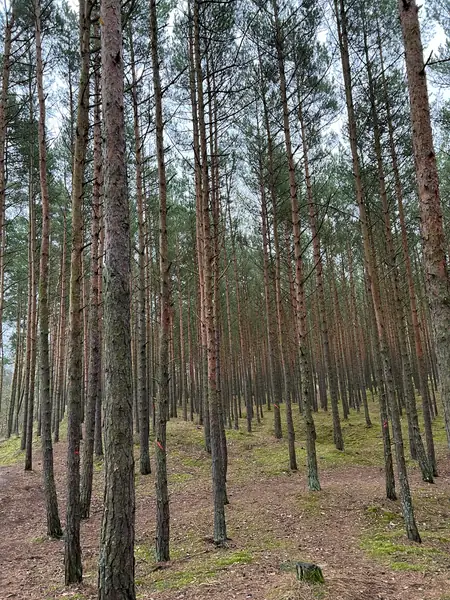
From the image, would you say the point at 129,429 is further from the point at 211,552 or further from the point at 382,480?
the point at 382,480

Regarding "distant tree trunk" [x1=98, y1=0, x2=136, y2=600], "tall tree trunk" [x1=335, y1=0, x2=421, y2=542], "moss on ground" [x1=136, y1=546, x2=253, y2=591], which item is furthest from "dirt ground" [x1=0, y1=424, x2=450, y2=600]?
"distant tree trunk" [x1=98, y1=0, x2=136, y2=600]

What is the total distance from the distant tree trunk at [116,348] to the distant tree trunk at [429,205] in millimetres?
2982

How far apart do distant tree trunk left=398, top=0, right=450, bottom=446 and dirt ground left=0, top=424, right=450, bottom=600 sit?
7.90 ft

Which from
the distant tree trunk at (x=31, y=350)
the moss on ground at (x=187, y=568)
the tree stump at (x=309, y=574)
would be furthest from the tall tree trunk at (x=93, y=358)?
the tree stump at (x=309, y=574)

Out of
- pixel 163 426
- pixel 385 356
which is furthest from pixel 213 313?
pixel 385 356

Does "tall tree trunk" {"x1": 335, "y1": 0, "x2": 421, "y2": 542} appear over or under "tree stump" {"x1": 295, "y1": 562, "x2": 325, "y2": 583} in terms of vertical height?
over

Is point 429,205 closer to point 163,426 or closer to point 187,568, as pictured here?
point 163,426

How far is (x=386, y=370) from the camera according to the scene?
6.92m

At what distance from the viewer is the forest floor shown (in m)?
4.66

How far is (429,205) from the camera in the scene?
161 inches

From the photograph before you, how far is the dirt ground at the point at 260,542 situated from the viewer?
4.60m

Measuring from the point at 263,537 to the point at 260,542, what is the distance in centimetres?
30

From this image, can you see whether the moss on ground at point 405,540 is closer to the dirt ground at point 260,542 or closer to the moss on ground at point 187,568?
the dirt ground at point 260,542

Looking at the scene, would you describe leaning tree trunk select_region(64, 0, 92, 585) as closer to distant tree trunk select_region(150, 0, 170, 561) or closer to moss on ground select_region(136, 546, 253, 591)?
moss on ground select_region(136, 546, 253, 591)
